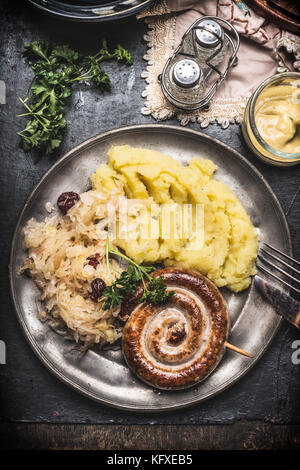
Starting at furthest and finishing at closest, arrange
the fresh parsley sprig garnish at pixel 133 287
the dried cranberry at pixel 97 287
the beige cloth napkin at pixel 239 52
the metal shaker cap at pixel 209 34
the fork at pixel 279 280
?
the beige cloth napkin at pixel 239 52
the metal shaker cap at pixel 209 34
the fork at pixel 279 280
the dried cranberry at pixel 97 287
the fresh parsley sprig garnish at pixel 133 287

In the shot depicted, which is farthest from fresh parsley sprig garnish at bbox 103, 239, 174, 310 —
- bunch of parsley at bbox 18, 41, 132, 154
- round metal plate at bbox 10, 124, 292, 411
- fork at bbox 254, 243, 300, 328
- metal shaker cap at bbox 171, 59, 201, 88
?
metal shaker cap at bbox 171, 59, 201, 88

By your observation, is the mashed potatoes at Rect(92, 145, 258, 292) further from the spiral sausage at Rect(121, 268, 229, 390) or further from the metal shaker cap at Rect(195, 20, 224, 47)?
the metal shaker cap at Rect(195, 20, 224, 47)

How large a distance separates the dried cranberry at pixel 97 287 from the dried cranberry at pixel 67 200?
2.34ft

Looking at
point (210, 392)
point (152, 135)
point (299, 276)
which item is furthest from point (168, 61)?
point (210, 392)

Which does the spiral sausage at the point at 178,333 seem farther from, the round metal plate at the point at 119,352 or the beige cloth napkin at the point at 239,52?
the beige cloth napkin at the point at 239,52

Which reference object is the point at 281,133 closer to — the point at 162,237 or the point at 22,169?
the point at 162,237

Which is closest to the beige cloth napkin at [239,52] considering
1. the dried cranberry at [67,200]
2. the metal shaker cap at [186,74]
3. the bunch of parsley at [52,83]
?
the metal shaker cap at [186,74]

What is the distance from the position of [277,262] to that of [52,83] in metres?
2.62

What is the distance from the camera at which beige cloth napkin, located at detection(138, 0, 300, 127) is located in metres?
3.66

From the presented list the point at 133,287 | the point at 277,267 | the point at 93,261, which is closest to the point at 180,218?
the point at 133,287

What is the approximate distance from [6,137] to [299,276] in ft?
10.1

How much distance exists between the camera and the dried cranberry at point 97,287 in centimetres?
330

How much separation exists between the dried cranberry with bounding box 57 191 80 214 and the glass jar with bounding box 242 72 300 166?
170cm
